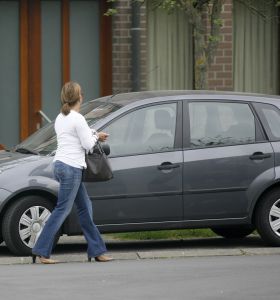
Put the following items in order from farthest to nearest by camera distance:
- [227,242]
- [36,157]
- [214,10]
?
[214,10], [227,242], [36,157]

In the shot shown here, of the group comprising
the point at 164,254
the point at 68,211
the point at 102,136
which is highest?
the point at 102,136

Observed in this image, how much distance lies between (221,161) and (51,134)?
1720 mm

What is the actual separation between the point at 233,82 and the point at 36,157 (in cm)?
736

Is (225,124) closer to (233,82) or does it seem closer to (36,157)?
(36,157)

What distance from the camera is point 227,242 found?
12.9 m

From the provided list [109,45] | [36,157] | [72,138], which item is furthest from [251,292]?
[109,45]

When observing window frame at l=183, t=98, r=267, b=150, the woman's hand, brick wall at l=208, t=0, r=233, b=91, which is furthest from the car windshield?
brick wall at l=208, t=0, r=233, b=91

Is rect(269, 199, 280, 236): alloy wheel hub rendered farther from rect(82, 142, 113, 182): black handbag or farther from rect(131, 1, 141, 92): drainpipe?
rect(131, 1, 141, 92): drainpipe

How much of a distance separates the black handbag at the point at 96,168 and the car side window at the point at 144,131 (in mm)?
779

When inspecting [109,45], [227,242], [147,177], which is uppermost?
[109,45]

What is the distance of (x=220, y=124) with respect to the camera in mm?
12094

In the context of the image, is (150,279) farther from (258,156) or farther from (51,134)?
(51,134)

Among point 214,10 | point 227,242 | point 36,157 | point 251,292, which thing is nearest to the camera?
point 251,292

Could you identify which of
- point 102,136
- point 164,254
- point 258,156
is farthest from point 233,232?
point 102,136
